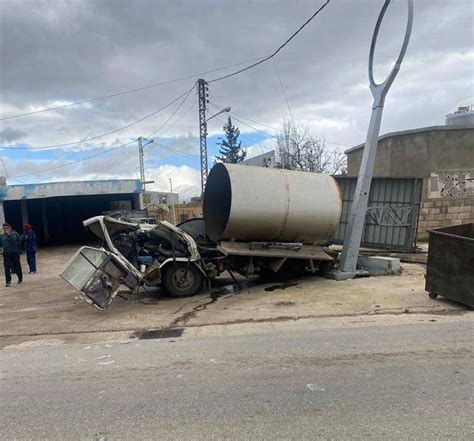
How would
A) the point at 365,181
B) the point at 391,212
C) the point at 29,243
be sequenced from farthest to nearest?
the point at 29,243
the point at 391,212
the point at 365,181

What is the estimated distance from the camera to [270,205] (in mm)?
9156

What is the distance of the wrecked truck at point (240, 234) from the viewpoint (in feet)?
29.2

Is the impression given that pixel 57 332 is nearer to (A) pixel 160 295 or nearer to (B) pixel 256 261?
(A) pixel 160 295

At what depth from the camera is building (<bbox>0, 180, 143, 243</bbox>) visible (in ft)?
78.1

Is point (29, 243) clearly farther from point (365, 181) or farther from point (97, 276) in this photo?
point (365, 181)

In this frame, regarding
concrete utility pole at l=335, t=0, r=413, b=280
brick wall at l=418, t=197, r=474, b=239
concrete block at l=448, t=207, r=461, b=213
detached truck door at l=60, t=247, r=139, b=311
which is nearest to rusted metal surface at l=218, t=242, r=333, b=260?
concrete utility pole at l=335, t=0, r=413, b=280

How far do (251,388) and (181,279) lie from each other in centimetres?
512

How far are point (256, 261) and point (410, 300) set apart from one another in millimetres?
3349

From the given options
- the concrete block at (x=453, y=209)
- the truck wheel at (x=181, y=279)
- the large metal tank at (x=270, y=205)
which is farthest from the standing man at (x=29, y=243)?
the concrete block at (x=453, y=209)

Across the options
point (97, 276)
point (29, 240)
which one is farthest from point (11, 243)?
point (97, 276)

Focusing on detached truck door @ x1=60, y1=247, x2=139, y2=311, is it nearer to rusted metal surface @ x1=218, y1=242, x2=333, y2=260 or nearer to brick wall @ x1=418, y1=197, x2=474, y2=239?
rusted metal surface @ x1=218, y1=242, x2=333, y2=260

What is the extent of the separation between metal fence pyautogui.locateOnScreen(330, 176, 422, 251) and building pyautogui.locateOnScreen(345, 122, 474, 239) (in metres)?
2.02

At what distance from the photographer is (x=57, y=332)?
660 centimetres

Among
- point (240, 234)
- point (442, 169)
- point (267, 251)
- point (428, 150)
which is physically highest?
point (428, 150)
